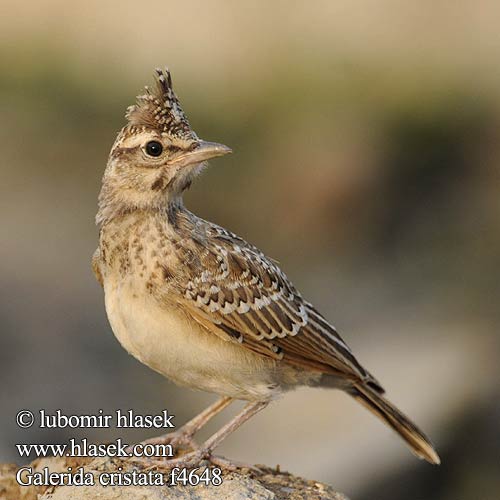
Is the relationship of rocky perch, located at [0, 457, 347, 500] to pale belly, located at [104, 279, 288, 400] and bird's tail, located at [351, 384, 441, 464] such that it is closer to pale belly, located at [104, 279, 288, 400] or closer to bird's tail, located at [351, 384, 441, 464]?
pale belly, located at [104, 279, 288, 400]

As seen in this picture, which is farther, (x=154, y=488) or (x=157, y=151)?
(x=157, y=151)

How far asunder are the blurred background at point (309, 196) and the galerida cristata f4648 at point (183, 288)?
233 inches

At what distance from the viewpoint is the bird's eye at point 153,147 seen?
879cm

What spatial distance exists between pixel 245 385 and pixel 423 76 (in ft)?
70.3

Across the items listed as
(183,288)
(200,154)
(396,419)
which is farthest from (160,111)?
(396,419)

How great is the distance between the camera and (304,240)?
79.5ft

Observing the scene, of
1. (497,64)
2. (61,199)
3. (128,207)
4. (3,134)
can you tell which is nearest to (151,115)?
(128,207)

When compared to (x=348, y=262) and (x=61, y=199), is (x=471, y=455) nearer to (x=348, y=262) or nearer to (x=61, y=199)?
(x=348, y=262)

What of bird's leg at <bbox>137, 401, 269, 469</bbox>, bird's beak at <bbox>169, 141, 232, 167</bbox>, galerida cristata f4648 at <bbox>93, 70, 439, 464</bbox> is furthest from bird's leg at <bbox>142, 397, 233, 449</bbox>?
bird's beak at <bbox>169, 141, 232, 167</bbox>

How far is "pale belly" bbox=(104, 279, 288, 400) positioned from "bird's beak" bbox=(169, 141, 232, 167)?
3.04 feet

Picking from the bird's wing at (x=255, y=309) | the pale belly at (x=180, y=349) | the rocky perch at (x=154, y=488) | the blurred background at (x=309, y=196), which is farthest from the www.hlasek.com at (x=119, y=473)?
the blurred background at (x=309, y=196)

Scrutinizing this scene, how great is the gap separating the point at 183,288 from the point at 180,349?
0.44 metres

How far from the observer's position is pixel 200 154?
874 cm

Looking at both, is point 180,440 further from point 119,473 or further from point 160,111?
point 160,111
